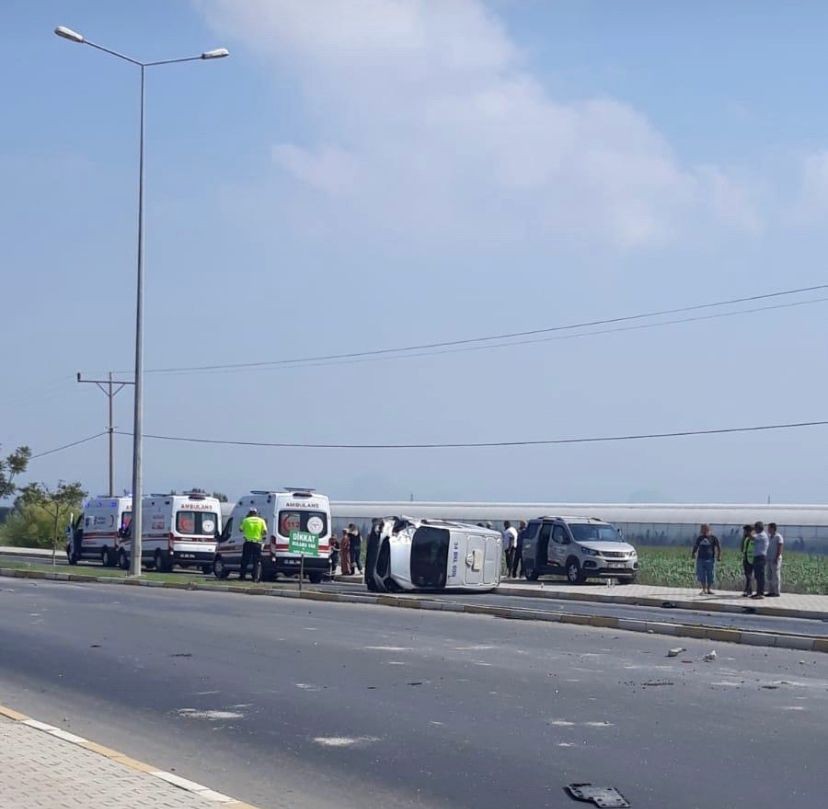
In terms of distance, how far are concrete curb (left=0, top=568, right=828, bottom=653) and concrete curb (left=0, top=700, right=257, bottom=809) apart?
10.2 m

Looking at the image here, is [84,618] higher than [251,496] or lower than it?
lower

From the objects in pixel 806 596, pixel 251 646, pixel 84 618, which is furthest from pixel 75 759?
pixel 806 596

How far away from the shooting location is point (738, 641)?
1767cm

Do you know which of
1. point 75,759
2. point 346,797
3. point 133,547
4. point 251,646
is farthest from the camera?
point 133,547

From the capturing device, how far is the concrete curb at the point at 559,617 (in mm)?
17359

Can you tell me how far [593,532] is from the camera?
3612 centimetres

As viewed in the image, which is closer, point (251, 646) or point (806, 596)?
point (251, 646)

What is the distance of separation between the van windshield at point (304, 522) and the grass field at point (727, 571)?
9.03 meters

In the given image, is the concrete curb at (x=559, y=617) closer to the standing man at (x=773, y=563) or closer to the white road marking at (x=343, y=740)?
the standing man at (x=773, y=563)

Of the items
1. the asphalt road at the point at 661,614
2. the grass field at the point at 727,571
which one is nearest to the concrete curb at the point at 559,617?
the asphalt road at the point at 661,614

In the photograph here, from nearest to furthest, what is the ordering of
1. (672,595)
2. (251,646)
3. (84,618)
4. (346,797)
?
(346,797) < (251,646) < (84,618) < (672,595)

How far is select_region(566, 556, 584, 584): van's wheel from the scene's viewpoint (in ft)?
115

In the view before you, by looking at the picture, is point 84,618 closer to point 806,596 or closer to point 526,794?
point 526,794

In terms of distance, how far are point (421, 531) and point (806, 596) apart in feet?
30.1
